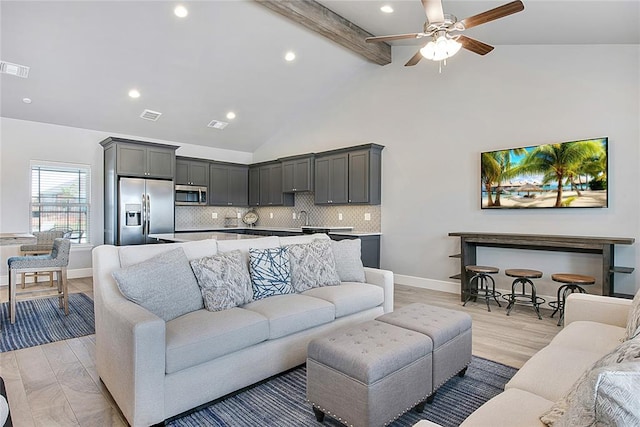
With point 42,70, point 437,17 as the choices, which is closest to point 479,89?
point 437,17

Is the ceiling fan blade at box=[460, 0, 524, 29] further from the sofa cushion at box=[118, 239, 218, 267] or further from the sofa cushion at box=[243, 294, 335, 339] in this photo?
the sofa cushion at box=[118, 239, 218, 267]

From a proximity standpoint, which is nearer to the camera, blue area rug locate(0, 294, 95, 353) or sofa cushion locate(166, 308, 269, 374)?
sofa cushion locate(166, 308, 269, 374)

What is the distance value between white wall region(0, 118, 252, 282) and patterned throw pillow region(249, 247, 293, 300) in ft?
16.2

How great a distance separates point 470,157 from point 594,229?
175cm

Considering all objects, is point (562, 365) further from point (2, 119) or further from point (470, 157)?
point (2, 119)

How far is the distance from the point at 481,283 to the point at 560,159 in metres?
1.91

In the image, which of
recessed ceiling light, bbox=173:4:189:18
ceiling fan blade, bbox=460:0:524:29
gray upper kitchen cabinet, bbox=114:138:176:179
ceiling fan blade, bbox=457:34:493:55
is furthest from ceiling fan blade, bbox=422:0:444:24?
gray upper kitchen cabinet, bbox=114:138:176:179

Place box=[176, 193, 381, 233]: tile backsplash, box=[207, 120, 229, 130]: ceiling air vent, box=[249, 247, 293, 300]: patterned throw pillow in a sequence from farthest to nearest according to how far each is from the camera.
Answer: box=[207, 120, 229, 130]: ceiling air vent → box=[176, 193, 381, 233]: tile backsplash → box=[249, 247, 293, 300]: patterned throw pillow

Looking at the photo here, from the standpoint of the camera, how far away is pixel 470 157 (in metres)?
5.15

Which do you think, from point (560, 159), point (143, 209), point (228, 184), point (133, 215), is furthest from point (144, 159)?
point (560, 159)

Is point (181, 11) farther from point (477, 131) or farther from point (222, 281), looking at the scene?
point (477, 131)

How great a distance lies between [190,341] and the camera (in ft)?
6.84

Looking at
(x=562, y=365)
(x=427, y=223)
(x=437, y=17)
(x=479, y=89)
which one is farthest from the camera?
(x=427, y=223)

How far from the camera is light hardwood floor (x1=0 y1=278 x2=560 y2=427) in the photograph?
2.14m
